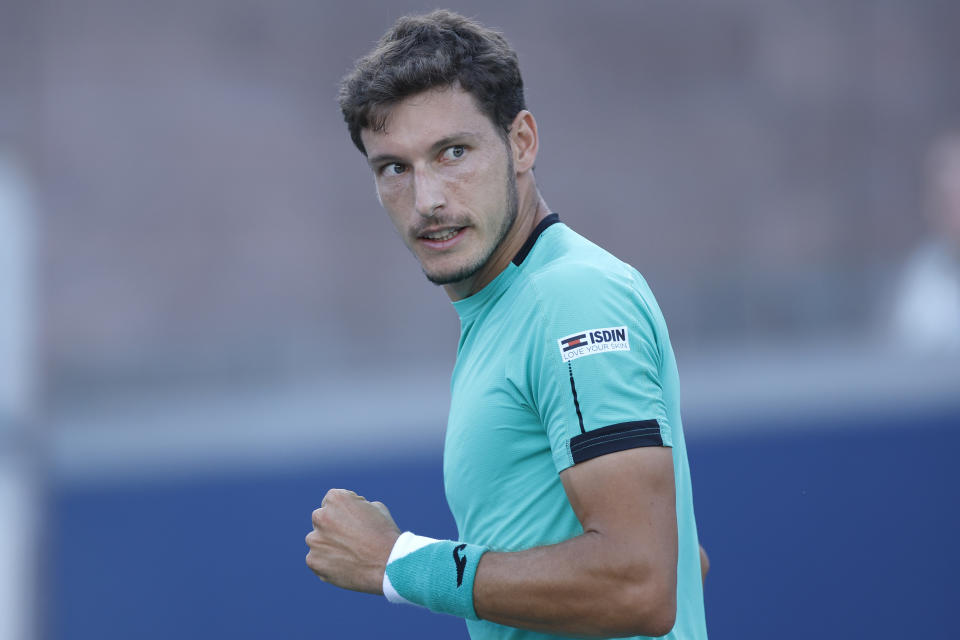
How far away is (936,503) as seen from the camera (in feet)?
15.2

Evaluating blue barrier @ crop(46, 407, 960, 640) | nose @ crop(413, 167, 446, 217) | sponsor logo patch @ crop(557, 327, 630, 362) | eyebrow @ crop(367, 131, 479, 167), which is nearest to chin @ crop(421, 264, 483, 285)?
nose @ crop(413, 167, 446, 217)

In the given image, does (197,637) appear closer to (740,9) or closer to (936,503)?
(936,503)

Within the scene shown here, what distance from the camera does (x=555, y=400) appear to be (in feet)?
4.82

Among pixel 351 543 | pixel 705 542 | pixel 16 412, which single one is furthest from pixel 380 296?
pixel 351 543

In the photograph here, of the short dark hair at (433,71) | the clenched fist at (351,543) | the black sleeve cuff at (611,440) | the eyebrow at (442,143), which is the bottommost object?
the clenched fist at (351,543)

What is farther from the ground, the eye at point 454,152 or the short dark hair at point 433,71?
the short dark hair at point 433,71

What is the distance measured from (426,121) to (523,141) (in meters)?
0.25

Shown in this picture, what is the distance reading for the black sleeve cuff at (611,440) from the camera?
1410mm

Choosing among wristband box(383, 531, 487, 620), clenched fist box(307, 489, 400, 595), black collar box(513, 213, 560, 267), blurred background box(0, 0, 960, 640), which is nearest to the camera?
wristband box(383, 531, 487, 620)

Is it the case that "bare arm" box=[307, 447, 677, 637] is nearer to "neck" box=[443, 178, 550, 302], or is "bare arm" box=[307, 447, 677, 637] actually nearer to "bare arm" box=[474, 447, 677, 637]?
"bare arm" box=[474, 447, 677, 637]

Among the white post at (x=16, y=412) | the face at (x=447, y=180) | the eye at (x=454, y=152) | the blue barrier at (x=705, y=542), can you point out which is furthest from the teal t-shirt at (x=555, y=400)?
the white post at (x=16, y=412)

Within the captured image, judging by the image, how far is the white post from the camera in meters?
4.24

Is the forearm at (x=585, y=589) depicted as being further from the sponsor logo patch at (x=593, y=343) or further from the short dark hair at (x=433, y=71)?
the short dark hair at (x=433, y=71)

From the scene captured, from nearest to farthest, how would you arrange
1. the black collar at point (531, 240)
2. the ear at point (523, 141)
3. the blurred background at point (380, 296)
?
the black collar at point (531, 240) < the ear at point (523, 141) < the blurred background at point (380, 296)
